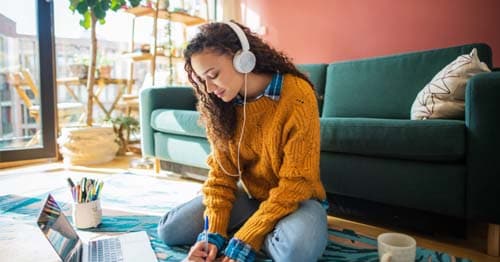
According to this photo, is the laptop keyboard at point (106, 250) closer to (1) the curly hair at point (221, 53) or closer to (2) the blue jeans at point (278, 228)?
(2) the blue jeans at point (278, 228)

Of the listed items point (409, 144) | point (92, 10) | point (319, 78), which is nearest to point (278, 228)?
point (409, 144)

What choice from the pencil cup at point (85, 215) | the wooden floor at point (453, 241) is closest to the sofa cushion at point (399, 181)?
the wooden floor at point (453, 241)

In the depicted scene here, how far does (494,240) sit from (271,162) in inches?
28.8

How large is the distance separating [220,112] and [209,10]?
2.86 metres

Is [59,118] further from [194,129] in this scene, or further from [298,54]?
[298,54]

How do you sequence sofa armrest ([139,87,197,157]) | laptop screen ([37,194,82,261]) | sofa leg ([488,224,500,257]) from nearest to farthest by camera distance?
1. laptop screen ([37,194,82,261])
2. sofa leg ([488,224,500,257])
3. sofa armrest ([139,87,197,157])

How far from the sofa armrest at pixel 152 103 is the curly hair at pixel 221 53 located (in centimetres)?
115

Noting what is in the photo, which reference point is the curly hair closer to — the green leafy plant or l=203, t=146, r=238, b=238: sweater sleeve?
l=203, t=146, r=238, b=238: sweater sleeve

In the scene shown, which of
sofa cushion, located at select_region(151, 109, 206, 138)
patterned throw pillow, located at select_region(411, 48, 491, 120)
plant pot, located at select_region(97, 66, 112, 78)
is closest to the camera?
patterned throw pillow, located at select_region(411, 48, 491, 120)

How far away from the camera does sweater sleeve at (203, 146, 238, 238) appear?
1.01m

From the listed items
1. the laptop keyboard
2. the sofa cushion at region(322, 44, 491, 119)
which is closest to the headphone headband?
the laptop keyboard

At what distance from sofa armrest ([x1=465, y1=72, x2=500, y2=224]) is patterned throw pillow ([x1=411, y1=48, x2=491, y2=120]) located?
0.22m

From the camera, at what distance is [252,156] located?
1.09 m

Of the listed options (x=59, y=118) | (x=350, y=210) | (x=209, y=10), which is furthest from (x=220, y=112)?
(x=209, y=10)
